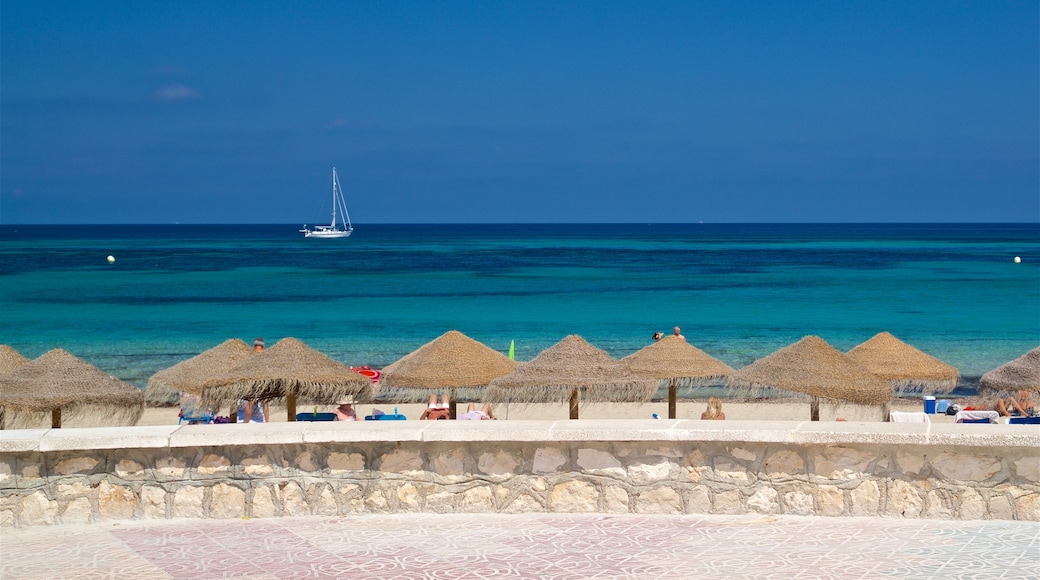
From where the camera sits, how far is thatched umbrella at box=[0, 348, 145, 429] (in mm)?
9492

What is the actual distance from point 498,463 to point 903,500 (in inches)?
99.0

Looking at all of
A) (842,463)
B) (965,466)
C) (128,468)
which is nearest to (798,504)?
(842,463)

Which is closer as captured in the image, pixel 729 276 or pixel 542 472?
pixel 542 472

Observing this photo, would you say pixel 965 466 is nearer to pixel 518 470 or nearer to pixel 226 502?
pixel 518 470

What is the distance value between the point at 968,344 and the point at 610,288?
25.3 metres

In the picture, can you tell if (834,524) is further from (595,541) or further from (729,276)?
(729,276)

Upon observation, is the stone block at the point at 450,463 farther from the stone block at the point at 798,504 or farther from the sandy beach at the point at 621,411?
the sandy beach at the point at 621,411

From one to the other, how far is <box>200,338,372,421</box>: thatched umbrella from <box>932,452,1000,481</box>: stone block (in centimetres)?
589

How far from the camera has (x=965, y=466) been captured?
6723 mm

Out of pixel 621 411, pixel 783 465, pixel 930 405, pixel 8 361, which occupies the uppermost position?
pixel 8 361

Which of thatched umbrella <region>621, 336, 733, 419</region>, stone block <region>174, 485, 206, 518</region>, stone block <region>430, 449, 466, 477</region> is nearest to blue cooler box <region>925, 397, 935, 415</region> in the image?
thatched umbrella <region>621, 336, 733, 419</region>

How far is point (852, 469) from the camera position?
6840mm

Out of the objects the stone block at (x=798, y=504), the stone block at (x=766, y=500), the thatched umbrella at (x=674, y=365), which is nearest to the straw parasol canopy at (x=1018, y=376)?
the thatched umbrella at (x=674, y=365)

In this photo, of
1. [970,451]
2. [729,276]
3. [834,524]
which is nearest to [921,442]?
[970,451]
